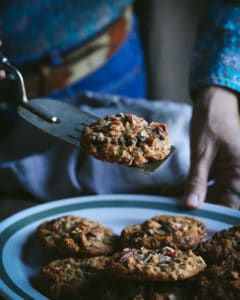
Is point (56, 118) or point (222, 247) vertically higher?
point (56, 118)

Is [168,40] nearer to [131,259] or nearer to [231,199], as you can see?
[231,199]

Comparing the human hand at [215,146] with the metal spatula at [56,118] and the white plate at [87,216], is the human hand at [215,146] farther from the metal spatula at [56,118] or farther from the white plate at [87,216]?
the metal spatula at [56,118]

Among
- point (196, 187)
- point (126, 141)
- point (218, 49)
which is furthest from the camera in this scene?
point (218, 49)

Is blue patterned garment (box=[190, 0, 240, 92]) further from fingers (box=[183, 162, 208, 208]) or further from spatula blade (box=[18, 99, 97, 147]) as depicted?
spatula blade (box=[18, 99, 97, 147])

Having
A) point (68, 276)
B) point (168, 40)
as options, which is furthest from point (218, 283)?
point (168, 40)

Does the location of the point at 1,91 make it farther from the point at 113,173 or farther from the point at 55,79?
the point at 113,173

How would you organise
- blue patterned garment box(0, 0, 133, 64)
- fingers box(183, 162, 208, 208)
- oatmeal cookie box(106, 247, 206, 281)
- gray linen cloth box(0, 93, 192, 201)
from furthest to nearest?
blue patterned garment box(0, 0, 133, 64) < gray linen cloth box(0, 93, 192, 201) < fingers box(183, 162, 208, 208) < oatmeal cookie box(106, 247, 206, 281)

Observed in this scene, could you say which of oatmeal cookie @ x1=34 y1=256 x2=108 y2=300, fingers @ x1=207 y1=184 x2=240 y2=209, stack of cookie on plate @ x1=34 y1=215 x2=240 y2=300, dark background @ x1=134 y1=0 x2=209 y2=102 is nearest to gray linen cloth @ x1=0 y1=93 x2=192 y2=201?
fingers @ x1=207 y1=184 x2=240 y2=209
